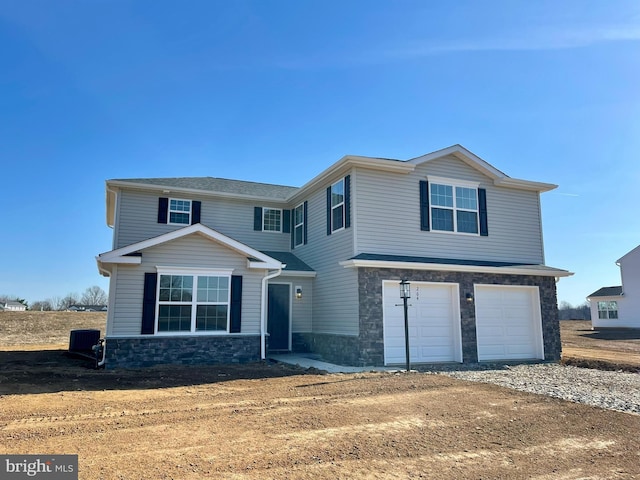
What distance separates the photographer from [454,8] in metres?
10.1

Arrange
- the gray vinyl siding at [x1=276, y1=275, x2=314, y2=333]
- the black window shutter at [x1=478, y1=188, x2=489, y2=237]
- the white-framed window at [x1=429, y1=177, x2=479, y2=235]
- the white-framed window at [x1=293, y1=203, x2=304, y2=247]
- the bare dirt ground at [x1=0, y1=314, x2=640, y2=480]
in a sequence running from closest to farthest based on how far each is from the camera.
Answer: the bare dirt ground at [x1=0, y1=314, x2=640, y2=480]
the white-framed window at [x1=429, y1=177, x2=479, y2=235]
the black window shutter at [x1=478, y1=188, x2=489, y2=237]
the gray vinyl siding at [x1=276, y1=275, x2=314, y2=333]
the white-framed window at [x1=293, y1=203, x2=304, y2=247]

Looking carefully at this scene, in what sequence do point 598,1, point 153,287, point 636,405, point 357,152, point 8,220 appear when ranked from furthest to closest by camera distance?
point 8,220 → point 357,152 → point 153,287 → point 598,1 → point 636,405

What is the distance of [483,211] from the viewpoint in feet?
45.3

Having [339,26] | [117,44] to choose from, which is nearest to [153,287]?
[117,44]

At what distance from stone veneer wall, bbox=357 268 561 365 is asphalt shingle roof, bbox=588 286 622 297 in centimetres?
2264

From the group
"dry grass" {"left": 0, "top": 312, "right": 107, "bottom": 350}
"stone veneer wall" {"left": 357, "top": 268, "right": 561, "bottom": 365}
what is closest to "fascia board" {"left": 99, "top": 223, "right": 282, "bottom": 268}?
"stone veneer wall" {"left": 357, "top": 268, "right": 561, "bottom": 365}

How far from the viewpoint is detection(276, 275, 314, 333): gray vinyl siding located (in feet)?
47.7

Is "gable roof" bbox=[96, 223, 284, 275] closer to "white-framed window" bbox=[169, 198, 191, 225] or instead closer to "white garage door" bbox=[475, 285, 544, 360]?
"white-framed window" bbox=[169, 198, 191, 225]

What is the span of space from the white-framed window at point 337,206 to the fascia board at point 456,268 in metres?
1.64

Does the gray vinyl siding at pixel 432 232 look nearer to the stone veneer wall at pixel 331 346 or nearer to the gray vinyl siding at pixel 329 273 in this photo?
the gray vinyl siding at pixel 329 273

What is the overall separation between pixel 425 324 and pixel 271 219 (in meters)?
7.20

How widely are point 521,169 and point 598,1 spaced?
670 centimetres

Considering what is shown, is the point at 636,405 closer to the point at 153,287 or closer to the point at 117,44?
the point at 153,287

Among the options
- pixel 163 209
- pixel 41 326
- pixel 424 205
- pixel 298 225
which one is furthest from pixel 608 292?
pixel 41 326
